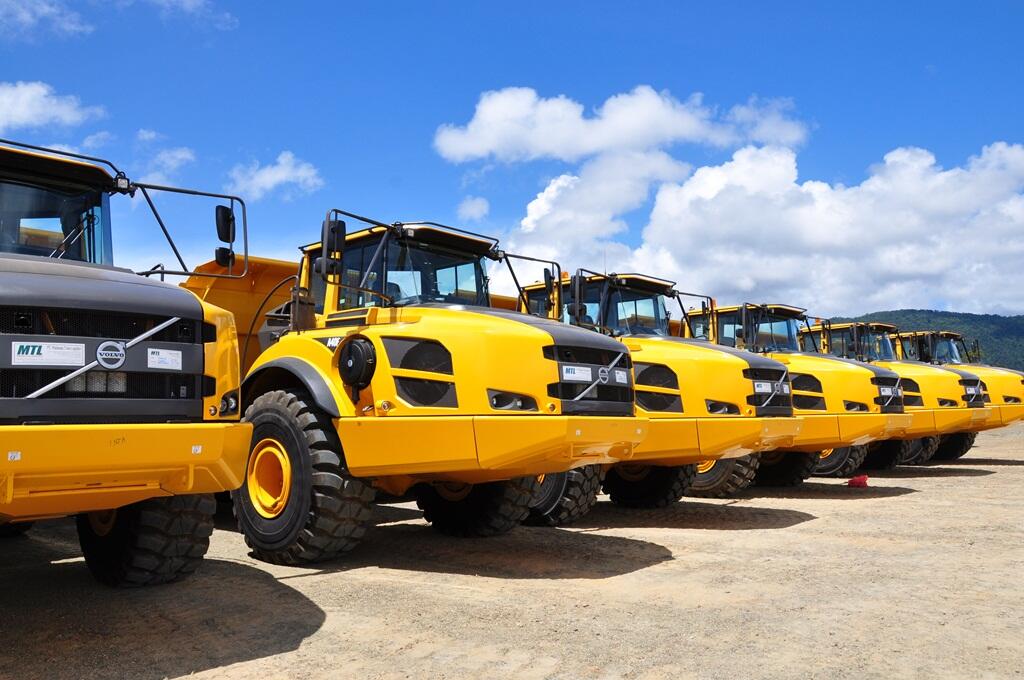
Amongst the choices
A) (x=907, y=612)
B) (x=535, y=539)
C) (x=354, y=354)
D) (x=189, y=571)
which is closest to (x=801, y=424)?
(x=535, y=539)

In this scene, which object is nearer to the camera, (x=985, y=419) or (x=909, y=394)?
(x=909, y=394)

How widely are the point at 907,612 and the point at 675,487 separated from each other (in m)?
4.78

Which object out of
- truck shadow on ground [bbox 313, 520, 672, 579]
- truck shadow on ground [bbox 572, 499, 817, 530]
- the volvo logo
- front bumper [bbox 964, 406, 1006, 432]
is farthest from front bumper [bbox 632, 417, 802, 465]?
front bumper [bbox 964, 406, 1006, 432]

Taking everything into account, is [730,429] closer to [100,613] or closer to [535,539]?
[535,539]

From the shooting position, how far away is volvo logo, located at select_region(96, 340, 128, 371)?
441 cm

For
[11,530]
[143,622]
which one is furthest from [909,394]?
[143,622]

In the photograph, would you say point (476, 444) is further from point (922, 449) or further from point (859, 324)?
point (922, 449)

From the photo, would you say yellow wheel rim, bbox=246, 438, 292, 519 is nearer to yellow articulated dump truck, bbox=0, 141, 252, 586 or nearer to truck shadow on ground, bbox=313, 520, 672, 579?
truck shadow on ground, bbox=313, 520, 672, 579

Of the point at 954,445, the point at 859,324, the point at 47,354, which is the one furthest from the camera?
the point at 954,445

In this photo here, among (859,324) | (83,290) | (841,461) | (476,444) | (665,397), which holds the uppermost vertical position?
(859,324)

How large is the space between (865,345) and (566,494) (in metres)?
9.47

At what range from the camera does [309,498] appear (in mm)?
6656

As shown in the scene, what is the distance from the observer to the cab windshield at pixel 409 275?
7203mm

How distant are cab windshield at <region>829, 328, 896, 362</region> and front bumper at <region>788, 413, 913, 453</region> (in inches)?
128
